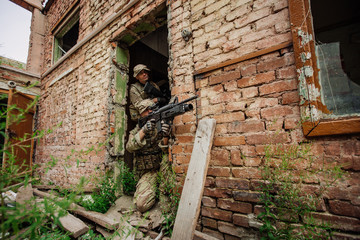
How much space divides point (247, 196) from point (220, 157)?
1.24ft

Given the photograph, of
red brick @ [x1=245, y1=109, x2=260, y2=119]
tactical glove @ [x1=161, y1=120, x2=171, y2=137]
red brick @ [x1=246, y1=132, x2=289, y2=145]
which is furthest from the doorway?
red brick @ [x1=246, y1=132, x2=289, y2=145]

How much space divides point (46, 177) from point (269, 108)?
5097 mm

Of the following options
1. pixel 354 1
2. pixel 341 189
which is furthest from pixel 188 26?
pixel 354 1

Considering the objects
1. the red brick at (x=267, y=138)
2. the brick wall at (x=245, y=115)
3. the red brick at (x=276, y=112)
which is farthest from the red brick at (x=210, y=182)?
the red brick at (x=276, y=112)

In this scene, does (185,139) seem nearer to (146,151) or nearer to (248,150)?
(248,150)

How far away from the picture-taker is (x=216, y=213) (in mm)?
1459

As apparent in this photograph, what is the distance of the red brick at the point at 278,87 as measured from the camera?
1262 millimetres

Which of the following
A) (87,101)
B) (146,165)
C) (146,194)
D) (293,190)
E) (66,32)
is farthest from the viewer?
(66,32)

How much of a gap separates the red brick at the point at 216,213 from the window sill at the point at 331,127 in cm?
91

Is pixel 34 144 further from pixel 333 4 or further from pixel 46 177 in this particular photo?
pixel 333 4

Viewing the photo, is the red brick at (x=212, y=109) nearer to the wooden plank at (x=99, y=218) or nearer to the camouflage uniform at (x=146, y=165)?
the camouflage uniform at (x=146, y=165)

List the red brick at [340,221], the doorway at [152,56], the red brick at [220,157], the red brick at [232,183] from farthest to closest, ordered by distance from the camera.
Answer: the doorway at [152,56] → the red brick at [220,157] → the red brick at [232,183] → the red brick at [340,221]

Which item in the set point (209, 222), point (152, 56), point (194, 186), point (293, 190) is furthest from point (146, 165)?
point (152, 56)

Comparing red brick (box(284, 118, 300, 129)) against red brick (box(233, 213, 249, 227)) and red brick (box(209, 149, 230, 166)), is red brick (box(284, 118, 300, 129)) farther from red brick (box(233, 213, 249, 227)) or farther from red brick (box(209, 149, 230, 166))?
red brick (box(233, 213, 249, 227))
